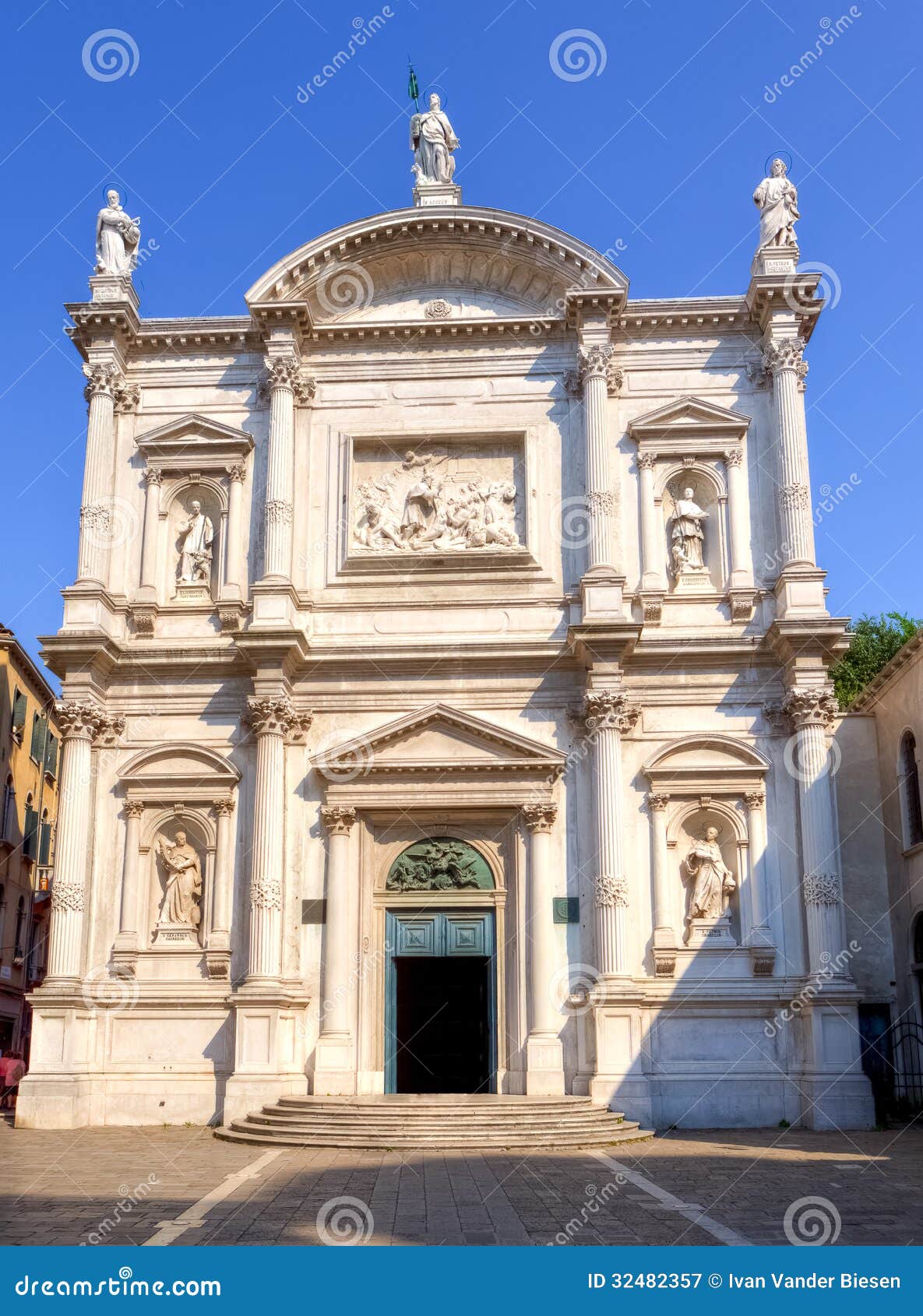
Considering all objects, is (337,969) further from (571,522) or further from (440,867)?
(571,522)

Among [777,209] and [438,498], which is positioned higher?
[777,209]

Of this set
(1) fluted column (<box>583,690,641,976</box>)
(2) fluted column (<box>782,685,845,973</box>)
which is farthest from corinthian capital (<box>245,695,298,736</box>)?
(2) fluted column (<box>782,685,845,973</box>)

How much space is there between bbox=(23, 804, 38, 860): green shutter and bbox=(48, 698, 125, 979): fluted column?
15.7 m

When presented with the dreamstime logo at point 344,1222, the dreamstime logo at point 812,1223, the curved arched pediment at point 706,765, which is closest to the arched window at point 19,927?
the curved arched pediment at point 706,765

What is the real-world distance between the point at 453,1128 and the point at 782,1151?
4252mm

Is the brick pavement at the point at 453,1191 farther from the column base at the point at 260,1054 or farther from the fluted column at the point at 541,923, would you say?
the fluted column at the point at 541,923

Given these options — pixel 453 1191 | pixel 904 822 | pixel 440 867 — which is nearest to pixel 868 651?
pixel 904 822

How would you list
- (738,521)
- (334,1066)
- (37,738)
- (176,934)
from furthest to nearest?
1. (37,738)
2. (738,521)
3. (176,934)
4. (334,1066)

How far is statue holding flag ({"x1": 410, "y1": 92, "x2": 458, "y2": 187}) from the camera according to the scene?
25625 mm

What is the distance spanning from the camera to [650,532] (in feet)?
75.1

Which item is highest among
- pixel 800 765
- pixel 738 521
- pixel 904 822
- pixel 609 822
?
pixel 738 521

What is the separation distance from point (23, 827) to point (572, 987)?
2054 cm
